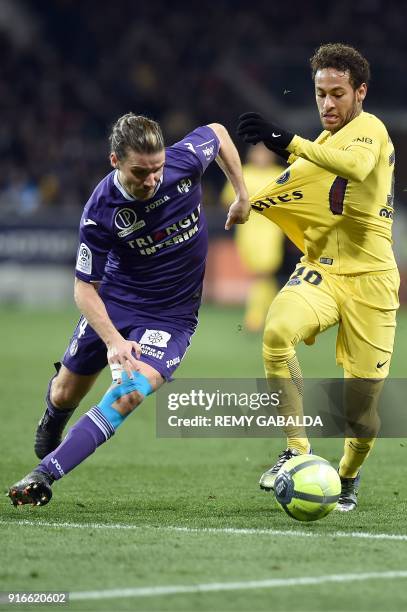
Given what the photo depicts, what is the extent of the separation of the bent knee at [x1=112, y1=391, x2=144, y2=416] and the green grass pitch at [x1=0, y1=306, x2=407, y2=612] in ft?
1.90

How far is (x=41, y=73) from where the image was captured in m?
28.5

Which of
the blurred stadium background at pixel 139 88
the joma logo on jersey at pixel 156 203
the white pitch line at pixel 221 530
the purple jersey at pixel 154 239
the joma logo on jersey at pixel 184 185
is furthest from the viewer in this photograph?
the blurred stadium background at pixel 139 88

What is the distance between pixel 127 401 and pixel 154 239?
957 millimetres

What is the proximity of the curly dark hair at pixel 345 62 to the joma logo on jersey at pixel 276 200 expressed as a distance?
76cm

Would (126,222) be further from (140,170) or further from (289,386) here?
(289,386)

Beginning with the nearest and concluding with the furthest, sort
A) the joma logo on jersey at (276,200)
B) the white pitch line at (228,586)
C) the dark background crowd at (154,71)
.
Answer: the white pitch line at (228,586)
the joma logo on jersey at (276,200)
the dark background crowd at (154,71)

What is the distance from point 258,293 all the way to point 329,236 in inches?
405

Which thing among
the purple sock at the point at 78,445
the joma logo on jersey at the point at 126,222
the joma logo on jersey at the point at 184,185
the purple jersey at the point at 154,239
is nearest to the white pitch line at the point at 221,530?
the purple sock at the point at 78,445

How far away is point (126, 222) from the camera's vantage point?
661 centimetres

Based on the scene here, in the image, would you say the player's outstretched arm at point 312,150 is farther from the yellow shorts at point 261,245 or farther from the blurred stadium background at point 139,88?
the blurred stadium background at point 139,88

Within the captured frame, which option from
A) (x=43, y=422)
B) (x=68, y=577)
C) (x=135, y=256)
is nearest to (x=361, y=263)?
(x=135, y=256)

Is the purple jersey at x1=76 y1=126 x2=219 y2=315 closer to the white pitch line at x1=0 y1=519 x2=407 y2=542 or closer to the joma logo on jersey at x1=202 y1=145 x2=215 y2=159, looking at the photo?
the joma logo on jersey at x1=202 y1=145 x2=215 y2=159

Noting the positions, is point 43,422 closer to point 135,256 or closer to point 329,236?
point 135,256

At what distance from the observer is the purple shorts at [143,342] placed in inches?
261
